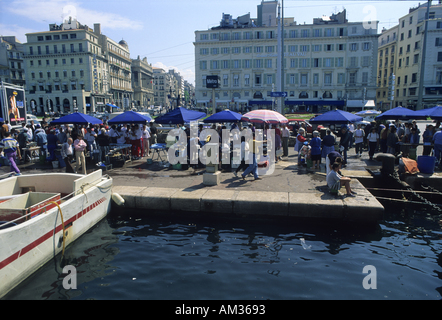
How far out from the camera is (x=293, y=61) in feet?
208

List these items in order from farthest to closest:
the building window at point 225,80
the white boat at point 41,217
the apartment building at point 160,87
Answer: the apartment building at point 160,87 < the building window at point 225,80 < the white boat at point 41,217

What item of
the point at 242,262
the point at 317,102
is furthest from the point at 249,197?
the point at 317,102

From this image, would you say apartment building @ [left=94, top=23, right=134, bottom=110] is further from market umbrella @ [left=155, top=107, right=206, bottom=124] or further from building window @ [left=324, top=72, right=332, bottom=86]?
market umbrella @ [left=155, top=107, right=206, bottom=124]

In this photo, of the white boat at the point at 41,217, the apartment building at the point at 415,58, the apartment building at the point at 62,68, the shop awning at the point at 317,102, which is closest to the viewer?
the white boat at the point at 41,217

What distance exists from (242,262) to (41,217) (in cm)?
442

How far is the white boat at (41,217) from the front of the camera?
534 cm

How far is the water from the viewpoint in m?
5.45

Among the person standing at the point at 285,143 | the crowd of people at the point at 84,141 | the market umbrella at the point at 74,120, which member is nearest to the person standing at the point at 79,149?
the crowd of people at the point at 84,141

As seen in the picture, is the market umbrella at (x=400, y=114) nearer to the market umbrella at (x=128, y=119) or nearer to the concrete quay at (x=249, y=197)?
the concrete quay at (x=249, y=197)

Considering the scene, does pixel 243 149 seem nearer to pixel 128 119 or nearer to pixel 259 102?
pixel 128 119

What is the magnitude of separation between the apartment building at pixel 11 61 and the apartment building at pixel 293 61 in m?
50.3

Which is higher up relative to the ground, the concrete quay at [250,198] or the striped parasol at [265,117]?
the striped parasol at [265,117]

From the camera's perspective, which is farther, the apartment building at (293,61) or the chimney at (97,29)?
the chimney at (97,29)

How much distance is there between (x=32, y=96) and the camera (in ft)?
239
